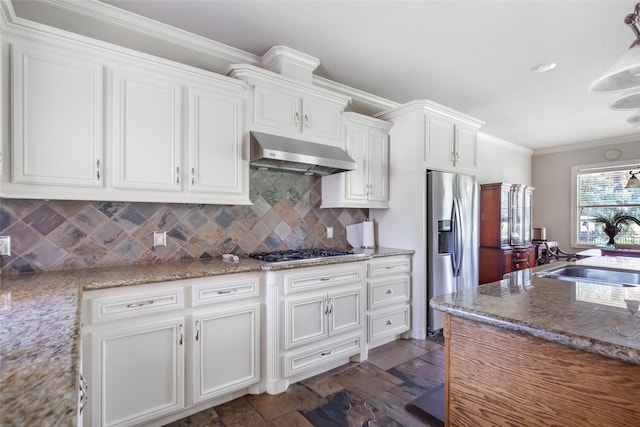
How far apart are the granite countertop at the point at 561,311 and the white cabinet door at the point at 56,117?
80.2 inches

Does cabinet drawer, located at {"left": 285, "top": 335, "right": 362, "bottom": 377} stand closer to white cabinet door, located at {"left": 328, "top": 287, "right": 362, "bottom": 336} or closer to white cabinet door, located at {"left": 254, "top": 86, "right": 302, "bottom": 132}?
white cabinet door, located at {"left": 328, "top": 287, "right": 362, "bottom": 336}

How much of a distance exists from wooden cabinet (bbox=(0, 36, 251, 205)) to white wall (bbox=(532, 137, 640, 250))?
20.8 ft

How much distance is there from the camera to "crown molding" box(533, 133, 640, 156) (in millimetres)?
5375

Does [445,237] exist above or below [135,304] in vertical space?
above

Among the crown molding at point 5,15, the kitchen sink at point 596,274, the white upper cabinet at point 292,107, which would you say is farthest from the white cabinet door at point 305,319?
the crown molding at point 5,15

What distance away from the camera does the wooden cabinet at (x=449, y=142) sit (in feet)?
10.9

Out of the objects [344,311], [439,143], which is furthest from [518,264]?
[344,311]

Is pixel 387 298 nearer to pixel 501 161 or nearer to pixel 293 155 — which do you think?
pixel 293 155

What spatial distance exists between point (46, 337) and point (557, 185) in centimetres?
760

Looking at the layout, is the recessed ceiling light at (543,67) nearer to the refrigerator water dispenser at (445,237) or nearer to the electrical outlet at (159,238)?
the refrigerator water dispenser at (445,237)

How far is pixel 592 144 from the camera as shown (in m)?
5.74

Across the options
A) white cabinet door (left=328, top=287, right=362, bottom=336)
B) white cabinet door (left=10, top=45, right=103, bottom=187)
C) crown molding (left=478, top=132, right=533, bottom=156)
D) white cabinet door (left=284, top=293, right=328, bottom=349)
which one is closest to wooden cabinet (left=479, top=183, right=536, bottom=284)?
crown molding (left=478, top=132, right=533, bottom=156)

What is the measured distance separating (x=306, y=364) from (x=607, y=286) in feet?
6.26

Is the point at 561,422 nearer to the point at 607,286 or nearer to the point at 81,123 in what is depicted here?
the point at 607,286
